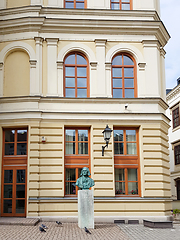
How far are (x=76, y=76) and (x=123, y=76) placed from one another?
8.61ft

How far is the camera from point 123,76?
21250 mm

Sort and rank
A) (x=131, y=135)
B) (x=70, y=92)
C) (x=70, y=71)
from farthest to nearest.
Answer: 1. (x=70, y=71)
2. (x=70, y=92)
3. (x=131, y=135)

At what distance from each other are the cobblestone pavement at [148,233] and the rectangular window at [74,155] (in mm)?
3598

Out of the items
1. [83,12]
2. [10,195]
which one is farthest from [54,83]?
[10,195]

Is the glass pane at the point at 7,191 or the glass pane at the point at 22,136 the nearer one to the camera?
the glass pane at the point at 7,191

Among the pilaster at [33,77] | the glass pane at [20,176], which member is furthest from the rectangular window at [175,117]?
the glass pane at [20,176]

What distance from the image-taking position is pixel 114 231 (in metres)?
16.3

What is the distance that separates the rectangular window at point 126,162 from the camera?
20109 millimetres

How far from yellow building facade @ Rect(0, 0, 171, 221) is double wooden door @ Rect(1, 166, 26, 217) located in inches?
2.0

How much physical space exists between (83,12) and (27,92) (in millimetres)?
5490

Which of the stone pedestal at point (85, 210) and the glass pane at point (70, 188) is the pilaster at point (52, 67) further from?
the stone pedestal at point (85, 210)

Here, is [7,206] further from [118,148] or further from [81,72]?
[81,72]

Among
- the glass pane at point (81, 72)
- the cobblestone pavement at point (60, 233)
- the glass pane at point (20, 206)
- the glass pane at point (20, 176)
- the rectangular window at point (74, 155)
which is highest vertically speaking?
the glass pane at point (81, 72)

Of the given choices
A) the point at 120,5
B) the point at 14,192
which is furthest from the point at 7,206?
the point at 120,5
